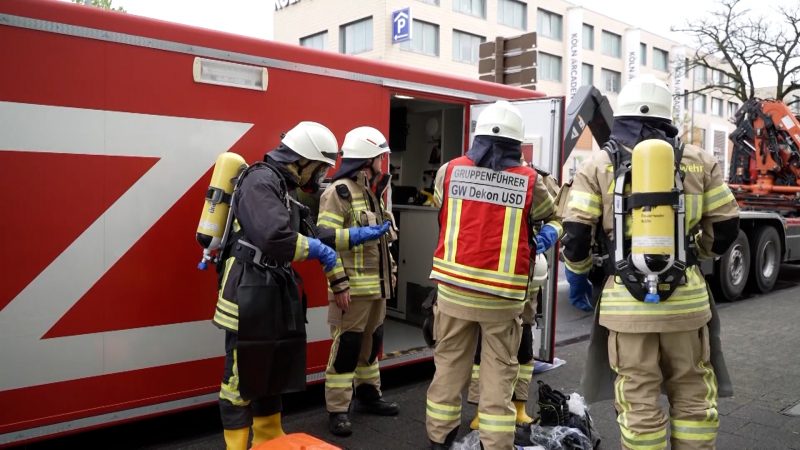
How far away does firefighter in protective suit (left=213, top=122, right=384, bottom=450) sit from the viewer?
312 cm

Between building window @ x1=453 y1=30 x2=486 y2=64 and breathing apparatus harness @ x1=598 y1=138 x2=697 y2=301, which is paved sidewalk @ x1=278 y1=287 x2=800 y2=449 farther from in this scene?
building window @ x1=453 y1=30 x2=486 y2=64

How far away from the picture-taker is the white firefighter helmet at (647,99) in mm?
2967

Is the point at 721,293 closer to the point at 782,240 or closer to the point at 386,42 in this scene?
the point at 782,240

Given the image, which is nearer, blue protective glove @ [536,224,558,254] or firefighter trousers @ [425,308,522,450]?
firefighter trousers @ [425,308,522,450]

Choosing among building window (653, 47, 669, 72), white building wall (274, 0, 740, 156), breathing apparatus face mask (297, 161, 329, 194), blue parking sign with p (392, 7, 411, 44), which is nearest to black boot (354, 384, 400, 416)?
breathing apparatus face mask (297, 161, 329, 194)

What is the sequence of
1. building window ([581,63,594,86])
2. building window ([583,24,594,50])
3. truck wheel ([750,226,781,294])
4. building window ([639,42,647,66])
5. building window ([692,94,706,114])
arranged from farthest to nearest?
1. building window ([692,94,706,114])
2. building window ([639,42,647,66])
3. building window ([581,63,594,86])
4. building window ([583,24,594,50])
5. truck wheel ([750,226,781,294])

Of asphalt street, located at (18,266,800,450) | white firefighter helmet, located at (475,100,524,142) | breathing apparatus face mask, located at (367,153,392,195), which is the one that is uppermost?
white firefighter helmet, located at (475,100,524,142)

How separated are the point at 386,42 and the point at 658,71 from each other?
25.9 m

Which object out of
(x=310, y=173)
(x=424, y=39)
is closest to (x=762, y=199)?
(x=310, y=173)

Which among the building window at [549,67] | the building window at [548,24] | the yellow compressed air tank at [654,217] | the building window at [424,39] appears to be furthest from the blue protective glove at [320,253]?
the building window at [548,24]

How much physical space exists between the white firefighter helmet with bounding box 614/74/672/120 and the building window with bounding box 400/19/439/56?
25565 millimetres

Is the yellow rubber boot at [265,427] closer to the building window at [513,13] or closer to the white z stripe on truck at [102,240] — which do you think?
the white z stripe on truck at [102,240]

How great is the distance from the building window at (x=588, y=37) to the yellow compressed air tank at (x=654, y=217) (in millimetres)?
38002

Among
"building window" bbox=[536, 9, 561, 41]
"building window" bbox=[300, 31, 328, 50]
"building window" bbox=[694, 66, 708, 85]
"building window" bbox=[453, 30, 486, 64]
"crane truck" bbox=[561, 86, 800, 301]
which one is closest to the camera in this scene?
"crane truck" bbox=[561, 86, 800, 301]
